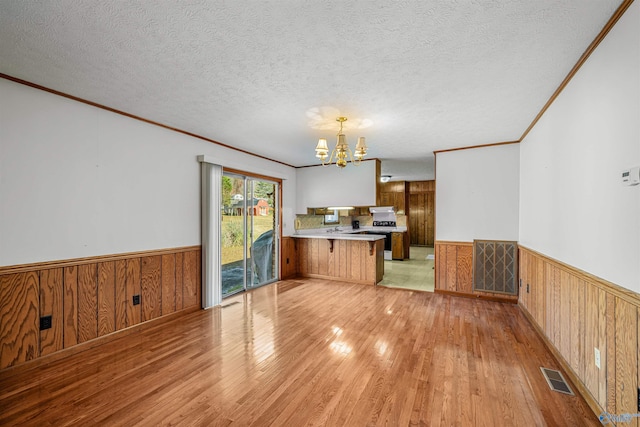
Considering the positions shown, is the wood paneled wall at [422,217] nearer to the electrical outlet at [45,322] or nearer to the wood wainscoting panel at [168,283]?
the wood wainscoting panel at [168,283]

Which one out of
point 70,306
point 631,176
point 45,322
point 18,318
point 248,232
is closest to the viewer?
point 631,176

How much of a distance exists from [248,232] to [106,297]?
244 cm

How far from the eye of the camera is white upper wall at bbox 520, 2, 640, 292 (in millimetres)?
1529

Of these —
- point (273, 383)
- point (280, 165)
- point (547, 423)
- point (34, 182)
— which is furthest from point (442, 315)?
point (34, 182)

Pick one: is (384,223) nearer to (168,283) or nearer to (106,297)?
(168,283)

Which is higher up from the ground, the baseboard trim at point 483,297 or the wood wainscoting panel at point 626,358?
the wood wainscoting panel at point 626,358

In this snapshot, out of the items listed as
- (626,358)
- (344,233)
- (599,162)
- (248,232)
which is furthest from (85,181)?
(344,233)

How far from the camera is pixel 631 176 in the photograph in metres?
1.49

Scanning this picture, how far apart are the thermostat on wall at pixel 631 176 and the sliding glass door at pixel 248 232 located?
4.56m

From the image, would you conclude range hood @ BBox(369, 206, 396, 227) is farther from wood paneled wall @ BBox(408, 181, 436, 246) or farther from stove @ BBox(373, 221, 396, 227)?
wood paneled wall @ BBox(408, 181, 436, 246)

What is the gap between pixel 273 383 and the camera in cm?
224

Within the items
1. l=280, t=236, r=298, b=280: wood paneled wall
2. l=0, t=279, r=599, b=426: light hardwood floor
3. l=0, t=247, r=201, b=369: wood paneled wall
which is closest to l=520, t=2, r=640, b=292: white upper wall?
l=0, t=279, r=599, b=426: light hardwood floor

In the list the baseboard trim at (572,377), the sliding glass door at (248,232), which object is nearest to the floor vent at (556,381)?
the baseboard trim at (572,377)

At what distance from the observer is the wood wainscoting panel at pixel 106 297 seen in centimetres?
298
